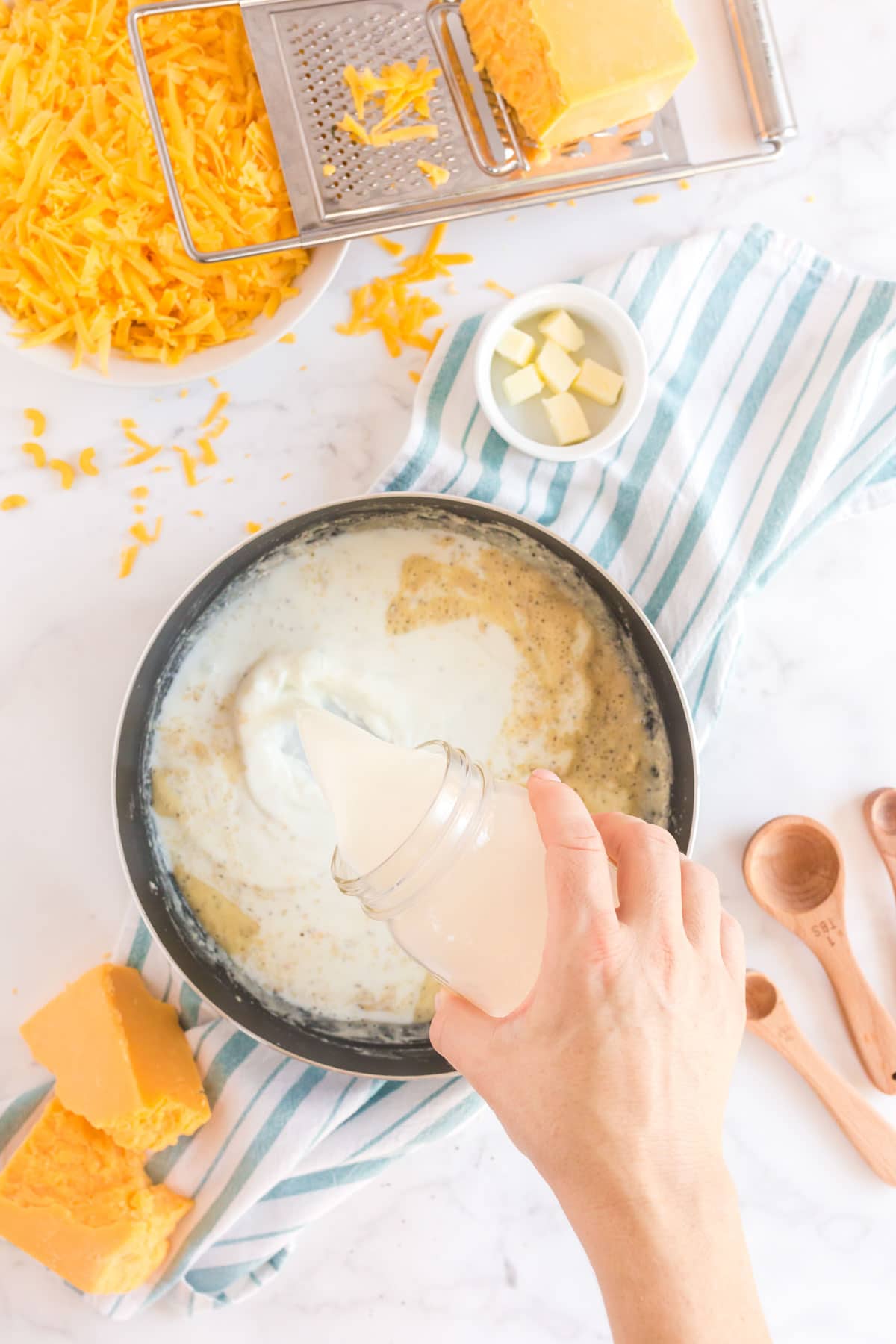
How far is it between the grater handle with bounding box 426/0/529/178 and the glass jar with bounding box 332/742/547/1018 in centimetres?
67

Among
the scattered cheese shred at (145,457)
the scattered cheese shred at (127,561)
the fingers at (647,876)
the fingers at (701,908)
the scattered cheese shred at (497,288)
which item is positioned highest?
the scattered cheese shred at (497,288)

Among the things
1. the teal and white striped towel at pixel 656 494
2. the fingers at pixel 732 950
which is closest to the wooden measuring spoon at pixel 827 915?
the teal and white striped towel at pixel 656 494

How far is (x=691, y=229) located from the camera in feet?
3.88

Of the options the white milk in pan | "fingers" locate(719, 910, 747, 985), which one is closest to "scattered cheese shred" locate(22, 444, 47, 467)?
the white milk in pan

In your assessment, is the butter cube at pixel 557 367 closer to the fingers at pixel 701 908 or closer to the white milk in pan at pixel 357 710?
the white milk in pan at pixel 357 710

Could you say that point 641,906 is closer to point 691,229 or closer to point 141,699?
point 141,699

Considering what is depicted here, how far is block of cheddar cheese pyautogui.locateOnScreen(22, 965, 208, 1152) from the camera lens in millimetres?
972

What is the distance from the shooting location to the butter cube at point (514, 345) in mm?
1072

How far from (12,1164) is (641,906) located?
0.74 metres

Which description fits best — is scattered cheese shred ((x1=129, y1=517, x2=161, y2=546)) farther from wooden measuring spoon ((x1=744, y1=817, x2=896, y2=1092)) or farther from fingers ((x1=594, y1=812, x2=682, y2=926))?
wooden measuring spoon ((x1=744, y1=817, x2=896, y2=1092))

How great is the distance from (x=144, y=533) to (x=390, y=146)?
484 mm

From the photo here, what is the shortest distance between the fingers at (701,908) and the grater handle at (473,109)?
29.6 inches

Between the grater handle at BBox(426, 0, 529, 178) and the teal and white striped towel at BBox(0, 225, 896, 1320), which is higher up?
the grater handle at BBox(426, 0, 529, 178)

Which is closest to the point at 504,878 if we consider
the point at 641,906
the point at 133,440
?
the point at 641,906
